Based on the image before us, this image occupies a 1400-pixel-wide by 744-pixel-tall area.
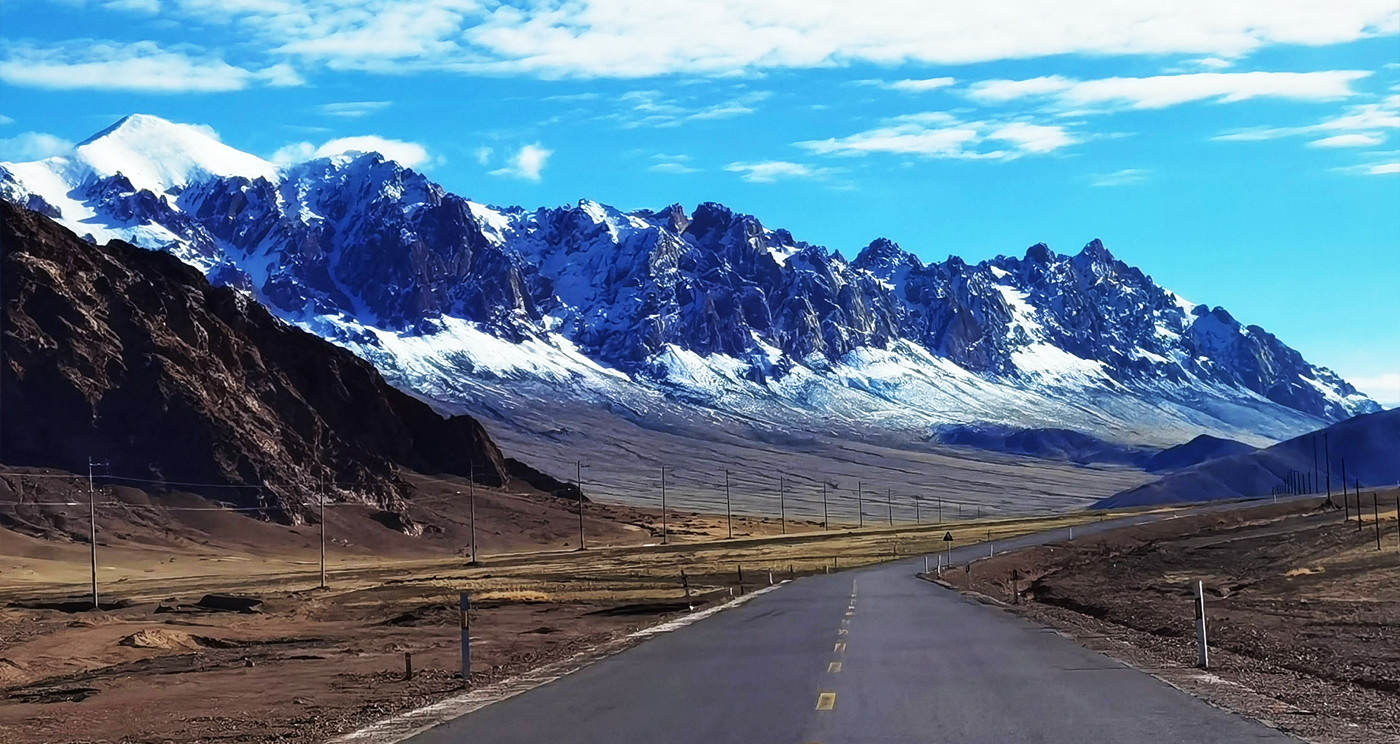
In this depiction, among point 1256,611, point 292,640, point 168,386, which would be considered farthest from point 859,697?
point 168,386

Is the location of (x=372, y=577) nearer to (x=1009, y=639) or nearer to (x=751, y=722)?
(x=1009, y=639)

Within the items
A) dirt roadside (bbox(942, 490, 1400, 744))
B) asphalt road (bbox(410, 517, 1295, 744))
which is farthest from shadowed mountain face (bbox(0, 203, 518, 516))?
asphalt road (bbox(410, 517, 1295, 744))

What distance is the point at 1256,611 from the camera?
40.6 metres

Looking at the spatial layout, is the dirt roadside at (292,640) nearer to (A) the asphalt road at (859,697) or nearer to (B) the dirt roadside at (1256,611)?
(A) the asphalt road at (859,697)

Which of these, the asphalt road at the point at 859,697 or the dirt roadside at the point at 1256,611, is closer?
the asphalt road at the point at 859,697

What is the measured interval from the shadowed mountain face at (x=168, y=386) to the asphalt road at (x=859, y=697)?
125 metres

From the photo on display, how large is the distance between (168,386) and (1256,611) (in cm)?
13203

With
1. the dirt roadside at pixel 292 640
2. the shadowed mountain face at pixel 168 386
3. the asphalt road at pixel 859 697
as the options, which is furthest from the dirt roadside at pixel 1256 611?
the shadowed mountain face at pixel 168 386

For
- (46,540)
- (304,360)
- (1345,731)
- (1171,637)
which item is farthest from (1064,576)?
(304,360)

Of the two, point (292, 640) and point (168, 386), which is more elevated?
point (168, 386)

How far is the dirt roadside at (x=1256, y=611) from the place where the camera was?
19734mm

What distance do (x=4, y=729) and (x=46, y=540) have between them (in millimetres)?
111971

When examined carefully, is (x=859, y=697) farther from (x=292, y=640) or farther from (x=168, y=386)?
(x=168, y=386)

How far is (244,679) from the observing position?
29.3 m
